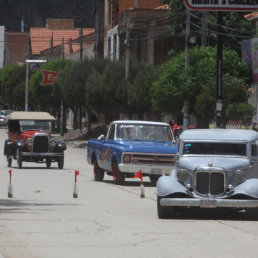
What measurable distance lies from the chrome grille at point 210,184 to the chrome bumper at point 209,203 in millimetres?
278

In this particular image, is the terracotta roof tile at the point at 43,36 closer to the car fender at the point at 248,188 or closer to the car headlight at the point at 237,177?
the car headlight at the point at 237,177

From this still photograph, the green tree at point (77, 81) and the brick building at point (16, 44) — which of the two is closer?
the green tree at point (77, 81)

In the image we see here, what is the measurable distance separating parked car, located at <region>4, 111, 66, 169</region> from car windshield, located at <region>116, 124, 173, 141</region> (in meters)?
8.64

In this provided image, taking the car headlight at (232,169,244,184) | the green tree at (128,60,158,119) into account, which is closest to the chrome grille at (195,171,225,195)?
the car headlight at (232,169,244,184)

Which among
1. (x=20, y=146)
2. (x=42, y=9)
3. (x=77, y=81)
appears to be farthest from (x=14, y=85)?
(x=20, y=146)

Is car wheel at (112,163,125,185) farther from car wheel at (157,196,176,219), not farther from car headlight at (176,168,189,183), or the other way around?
car wheel at (157,196,176,219)

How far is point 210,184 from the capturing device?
1711 cm

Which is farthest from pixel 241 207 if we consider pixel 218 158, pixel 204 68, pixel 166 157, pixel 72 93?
pixel 72 93

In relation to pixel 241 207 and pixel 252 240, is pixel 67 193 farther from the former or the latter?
pixel 252 240

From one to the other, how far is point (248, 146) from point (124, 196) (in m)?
5.29

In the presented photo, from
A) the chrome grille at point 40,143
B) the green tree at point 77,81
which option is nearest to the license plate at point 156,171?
the chrome grille at point 40,143

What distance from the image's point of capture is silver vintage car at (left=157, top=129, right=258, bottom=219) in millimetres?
16875

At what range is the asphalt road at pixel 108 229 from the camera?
40.3 feet

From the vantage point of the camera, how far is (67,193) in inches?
920
